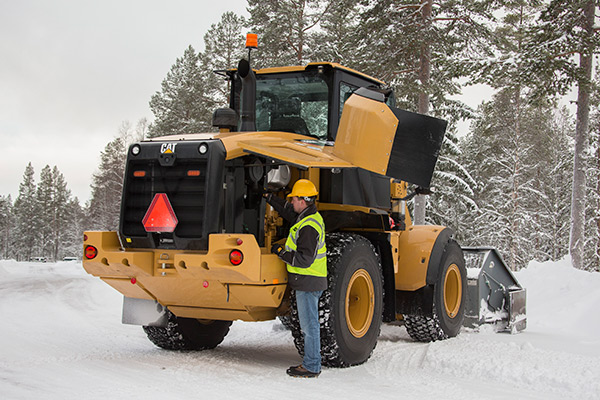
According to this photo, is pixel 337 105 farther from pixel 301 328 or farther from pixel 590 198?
pixel 590 198

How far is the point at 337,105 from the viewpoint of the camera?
23.0 ft

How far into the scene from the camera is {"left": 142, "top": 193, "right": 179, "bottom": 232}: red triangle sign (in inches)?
227

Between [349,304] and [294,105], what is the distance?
7.60ft

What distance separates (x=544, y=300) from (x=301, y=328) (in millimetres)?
7348

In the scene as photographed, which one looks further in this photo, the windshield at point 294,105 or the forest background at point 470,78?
the forest background at point 470,78

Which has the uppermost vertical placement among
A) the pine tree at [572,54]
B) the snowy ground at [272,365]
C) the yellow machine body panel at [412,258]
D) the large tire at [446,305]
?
the pine tree at [572,54]

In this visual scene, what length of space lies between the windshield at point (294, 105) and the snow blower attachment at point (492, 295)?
3.92 meters

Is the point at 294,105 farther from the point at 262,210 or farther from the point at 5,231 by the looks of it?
the point at 5,231

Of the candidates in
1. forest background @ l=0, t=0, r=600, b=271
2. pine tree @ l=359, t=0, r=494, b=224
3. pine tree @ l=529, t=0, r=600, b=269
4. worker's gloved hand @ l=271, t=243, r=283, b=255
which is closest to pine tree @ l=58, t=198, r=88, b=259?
forest background @ l=0, t=0, r=600, b=271

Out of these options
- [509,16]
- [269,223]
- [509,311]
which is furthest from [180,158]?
[509,16]

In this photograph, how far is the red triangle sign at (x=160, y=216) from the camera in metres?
5.77

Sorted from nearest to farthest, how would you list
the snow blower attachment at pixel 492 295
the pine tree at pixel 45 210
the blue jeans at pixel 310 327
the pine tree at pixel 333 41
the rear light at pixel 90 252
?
1. the blue jeans at pixel 310 327
2. the rear light at pixel 90 252
3. the snow blower attachment at pixel 492 295
4. the pine tree at pixel 333 41
5. the pine tree at pixel 45 210

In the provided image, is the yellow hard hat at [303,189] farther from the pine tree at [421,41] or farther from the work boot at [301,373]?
the pine tree at [421,41]

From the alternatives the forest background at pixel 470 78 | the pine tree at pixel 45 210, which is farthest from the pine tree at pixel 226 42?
the pine tree at pixel 45 210
